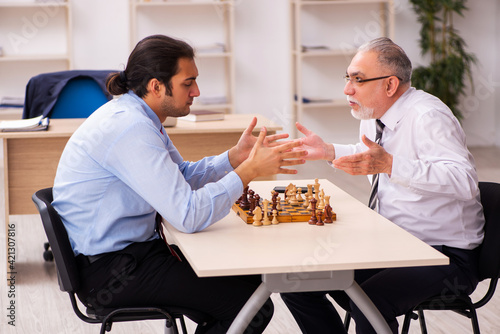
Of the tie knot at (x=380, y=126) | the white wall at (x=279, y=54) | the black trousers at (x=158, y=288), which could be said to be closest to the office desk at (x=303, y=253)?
the black trousers at (x=158, y=288)

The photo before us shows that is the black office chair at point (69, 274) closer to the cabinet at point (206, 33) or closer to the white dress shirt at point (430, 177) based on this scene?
the white dress shirt at point (430, 177)

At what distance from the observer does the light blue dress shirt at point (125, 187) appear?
1803mm

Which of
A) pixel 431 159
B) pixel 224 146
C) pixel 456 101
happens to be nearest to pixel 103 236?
pixel 431 159

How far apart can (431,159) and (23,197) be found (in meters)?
2.27

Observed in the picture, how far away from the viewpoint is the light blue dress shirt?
1803mm

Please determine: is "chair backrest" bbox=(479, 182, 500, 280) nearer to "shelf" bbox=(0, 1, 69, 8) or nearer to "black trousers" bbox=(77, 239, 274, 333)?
"black trousers" bbox=(77, 239, 274, 333)

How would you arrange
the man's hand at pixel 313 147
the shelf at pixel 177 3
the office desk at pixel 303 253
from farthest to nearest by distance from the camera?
the shelf at pixel 177 3 < the man's hand at pixel 313 147 < the office desk at pixel 303 253

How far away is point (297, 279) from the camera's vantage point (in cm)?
166

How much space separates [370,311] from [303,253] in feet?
1.01

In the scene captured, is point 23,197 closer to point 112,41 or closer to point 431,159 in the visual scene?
point 431,159

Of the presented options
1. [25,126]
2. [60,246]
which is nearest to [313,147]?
[60,246]

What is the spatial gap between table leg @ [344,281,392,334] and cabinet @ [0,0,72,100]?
499cm

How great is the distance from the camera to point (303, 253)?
1.63m

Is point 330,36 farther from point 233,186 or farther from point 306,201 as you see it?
point 233,186
